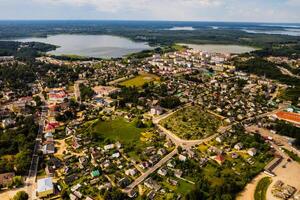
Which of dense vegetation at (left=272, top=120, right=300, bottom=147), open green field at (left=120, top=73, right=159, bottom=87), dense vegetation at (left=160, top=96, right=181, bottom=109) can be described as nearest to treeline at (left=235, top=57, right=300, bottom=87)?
open green field at (left=120, top=73, right=159, bottom=87)

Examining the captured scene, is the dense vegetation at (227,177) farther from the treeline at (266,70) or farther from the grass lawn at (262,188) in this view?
the treeline at (266,70)

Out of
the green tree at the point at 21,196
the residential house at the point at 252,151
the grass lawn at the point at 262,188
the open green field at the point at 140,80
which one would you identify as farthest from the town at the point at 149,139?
the green tree at the point at 21,196

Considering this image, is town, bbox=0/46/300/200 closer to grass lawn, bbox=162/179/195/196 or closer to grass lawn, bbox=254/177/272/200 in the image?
grass lawn, bbox=254/177/272/200

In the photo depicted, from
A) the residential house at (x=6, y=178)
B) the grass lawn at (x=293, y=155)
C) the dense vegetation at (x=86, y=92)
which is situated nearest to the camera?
the residential house at (x=6, y=178)

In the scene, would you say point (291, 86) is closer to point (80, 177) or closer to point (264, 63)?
point (264, 63)

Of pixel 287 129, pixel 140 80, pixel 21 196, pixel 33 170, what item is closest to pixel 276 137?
pixel 287 129

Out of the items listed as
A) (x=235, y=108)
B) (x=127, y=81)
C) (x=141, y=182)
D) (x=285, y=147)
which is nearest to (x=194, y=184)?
(x=141, y=182)

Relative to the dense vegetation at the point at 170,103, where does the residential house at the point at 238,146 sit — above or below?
below
